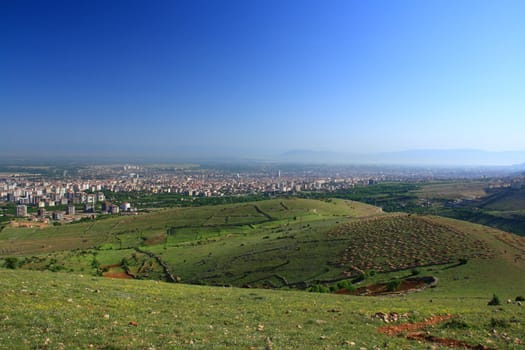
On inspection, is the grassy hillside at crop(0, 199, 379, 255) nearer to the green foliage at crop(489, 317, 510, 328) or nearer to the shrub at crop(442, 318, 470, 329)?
the shrub at crop(442, 318, 470, 329)

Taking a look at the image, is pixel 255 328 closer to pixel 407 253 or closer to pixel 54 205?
pixel 407 253

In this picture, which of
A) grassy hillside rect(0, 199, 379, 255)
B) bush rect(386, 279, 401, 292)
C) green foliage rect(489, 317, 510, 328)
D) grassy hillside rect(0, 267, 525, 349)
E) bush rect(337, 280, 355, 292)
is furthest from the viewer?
grassy hillside rect(0, 199, 379, 255)

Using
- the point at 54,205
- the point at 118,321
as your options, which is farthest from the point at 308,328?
the point at 54,205

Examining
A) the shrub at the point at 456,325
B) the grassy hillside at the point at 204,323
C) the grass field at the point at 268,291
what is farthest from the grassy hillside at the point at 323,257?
the shrub at the point at 456,325

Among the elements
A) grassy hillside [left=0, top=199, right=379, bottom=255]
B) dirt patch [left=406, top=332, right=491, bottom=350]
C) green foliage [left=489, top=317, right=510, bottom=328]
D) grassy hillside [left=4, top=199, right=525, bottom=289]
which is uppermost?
dirt patch [left=406, top=332, right=491, bottom=350]

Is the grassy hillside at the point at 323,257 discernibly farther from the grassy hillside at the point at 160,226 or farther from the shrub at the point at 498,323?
the shrub at the point at 498,323

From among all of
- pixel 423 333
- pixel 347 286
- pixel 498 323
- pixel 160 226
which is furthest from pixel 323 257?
pixel 160 226

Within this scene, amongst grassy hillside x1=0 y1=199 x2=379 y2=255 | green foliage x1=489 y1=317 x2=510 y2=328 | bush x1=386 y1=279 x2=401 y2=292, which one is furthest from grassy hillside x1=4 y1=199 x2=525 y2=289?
green foliage x1=489 y1=317 x2=510 y2=328

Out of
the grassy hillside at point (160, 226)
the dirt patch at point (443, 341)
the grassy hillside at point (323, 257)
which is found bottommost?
→ the grassy hillside at point (160, 226)
